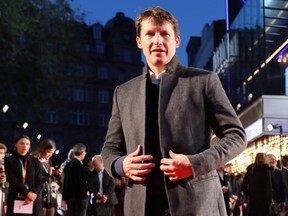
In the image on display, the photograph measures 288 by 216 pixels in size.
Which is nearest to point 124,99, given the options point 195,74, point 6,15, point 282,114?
point 195,74

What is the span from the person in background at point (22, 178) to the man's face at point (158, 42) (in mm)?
6410

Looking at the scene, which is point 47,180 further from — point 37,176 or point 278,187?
point 278,187

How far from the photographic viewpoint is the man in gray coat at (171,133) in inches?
102

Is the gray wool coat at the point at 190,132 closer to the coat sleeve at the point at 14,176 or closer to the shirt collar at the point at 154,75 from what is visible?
the shirt collar at the point at 154,75

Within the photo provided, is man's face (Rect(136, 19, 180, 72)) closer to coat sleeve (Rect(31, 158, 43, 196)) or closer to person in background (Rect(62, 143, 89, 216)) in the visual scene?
coat sleeve (Rect(31, 158, 43, 196))

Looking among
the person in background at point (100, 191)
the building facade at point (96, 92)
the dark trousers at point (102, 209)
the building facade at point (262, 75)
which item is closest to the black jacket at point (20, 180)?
the person in background at point (100, 191)

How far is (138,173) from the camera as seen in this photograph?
8.63 ft

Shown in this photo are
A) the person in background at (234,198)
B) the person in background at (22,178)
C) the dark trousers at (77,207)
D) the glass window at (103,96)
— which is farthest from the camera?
the glass window at (103,96)

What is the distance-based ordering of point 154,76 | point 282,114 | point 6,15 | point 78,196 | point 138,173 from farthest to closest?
point 282,114 < point 6,15 < point 78,196 < point 154,76 < point 138,173

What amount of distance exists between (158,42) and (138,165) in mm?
550

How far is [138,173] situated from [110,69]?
87941 millimetres

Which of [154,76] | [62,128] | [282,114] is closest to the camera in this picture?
[154,76]

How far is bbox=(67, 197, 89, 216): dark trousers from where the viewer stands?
39.7 feet

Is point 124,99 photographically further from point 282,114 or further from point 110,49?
point 110,49
